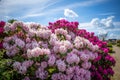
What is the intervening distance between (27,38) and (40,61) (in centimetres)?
95

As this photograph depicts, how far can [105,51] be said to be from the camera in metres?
7.53

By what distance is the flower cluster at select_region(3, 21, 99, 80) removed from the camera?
4438 mm

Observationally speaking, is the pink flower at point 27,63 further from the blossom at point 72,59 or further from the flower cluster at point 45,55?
the blossom at point 72,59

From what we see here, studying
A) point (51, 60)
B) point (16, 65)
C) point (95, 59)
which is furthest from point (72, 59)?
point (95, 59)

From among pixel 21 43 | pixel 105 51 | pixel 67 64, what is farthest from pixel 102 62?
pixel 21 43

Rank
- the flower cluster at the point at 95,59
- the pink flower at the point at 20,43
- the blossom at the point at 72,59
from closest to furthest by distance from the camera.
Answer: the blossom at the point at 72,59 → the pink flower at the point at 20,43 → the flower cluster at the point at 95,59

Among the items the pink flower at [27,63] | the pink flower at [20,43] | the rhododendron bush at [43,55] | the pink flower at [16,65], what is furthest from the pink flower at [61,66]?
the pink flower at [20,43]

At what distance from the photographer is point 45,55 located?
14.7 ft

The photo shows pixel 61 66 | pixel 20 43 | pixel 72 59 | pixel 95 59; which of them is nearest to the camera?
pixel 61 66

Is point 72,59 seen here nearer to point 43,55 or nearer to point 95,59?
point 43,55

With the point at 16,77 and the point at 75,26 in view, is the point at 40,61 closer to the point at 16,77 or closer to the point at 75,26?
the point at 16,77

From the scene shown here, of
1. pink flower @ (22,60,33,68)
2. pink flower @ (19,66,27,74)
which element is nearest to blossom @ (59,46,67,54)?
pink flower @ (22,60,33,68)

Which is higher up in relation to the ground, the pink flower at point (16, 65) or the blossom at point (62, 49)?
the blossom at point (62, 49)

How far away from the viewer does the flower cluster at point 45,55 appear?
4.44 m
